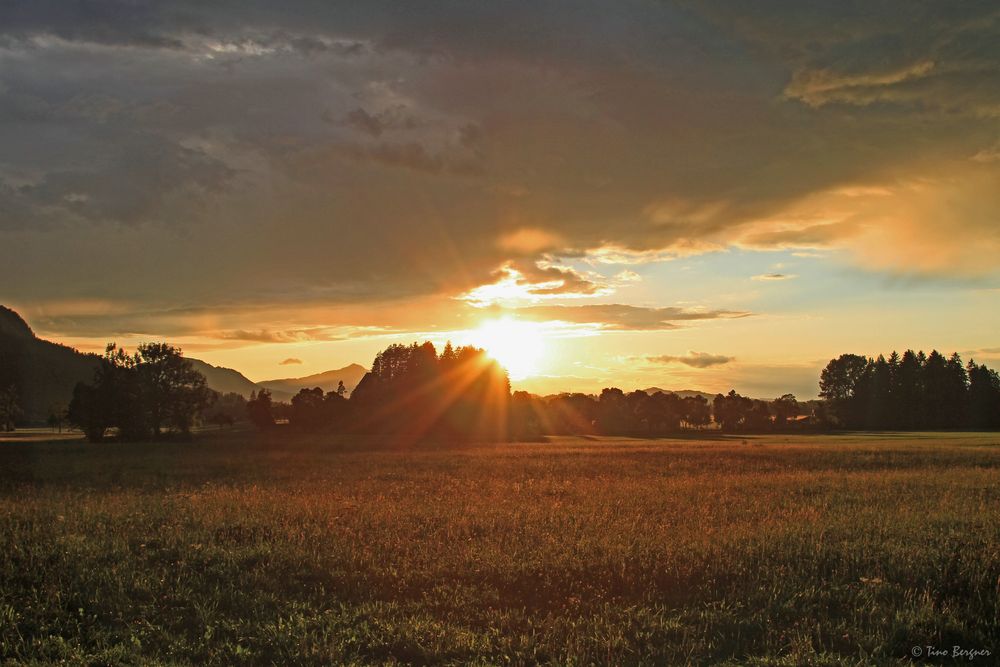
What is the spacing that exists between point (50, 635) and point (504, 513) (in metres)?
10.5

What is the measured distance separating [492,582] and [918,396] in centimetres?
14252

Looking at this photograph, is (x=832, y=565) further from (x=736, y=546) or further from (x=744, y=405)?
(x=744, y=405)

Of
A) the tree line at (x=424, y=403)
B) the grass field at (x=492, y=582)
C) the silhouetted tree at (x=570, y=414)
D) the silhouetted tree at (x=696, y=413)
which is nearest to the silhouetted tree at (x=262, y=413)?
the tree line at (x=424, y=403)

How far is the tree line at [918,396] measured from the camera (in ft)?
397

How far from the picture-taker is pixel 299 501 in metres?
19.4

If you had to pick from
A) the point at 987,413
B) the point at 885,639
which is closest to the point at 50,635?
the point at 885,639

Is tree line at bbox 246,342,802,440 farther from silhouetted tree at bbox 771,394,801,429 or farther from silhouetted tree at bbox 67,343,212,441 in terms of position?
silhouetted tree at bbox 67,343,212,441

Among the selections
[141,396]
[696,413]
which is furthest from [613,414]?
[141,396]

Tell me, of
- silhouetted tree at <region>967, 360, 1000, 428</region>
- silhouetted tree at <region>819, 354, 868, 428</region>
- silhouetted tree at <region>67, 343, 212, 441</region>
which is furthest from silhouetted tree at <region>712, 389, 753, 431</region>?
silhouetted tree at <region>67, 343, 212, 441</region>

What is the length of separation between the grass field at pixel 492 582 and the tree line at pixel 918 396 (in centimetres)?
12507

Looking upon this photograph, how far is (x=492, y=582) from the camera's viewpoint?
10.8 meters

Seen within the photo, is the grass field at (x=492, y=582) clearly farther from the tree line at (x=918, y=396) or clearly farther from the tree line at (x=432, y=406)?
the tree line at (x=918, y=396)

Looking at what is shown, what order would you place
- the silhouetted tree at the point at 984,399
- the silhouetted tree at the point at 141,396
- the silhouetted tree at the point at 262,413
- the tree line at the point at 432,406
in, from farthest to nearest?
the silhouetted tree at the point at 984,399, the silhouetted tree at the point at 262,413, the tree line at the point at 432,406, the silhouetted tree at the point at 141,396

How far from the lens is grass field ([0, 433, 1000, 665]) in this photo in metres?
8.44
